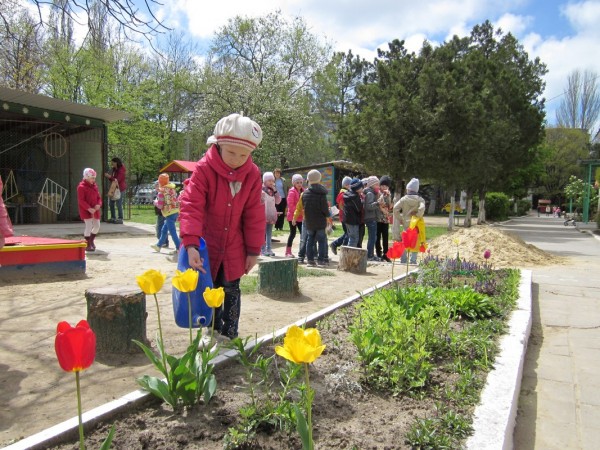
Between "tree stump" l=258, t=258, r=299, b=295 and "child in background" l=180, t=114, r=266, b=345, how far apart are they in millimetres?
2288

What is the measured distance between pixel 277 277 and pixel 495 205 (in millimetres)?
32832

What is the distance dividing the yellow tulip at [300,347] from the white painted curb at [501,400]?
48.0 inches

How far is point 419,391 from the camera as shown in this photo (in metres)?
2.91

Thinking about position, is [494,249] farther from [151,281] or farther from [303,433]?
[303,433]

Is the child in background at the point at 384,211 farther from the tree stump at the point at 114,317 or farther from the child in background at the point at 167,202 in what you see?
the tree stump at the point at 114,317

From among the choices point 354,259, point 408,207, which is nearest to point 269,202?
point 354,259

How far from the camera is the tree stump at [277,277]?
6.02m

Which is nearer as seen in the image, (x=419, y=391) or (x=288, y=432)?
(x=288, y=432)

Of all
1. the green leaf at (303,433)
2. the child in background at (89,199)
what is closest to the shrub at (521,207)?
the child in background at (89,199)

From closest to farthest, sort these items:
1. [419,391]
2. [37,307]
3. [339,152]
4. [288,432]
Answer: [288,432], [419,391], [37,307], [339,152]

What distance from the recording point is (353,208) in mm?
9305

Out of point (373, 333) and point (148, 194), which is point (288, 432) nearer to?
point (373, 333)

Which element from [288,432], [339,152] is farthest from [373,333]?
[339,152]

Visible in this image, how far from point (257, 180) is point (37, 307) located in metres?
3.21
